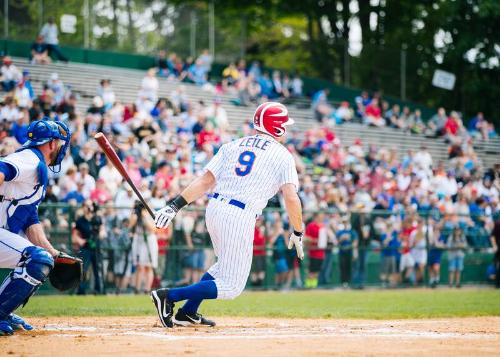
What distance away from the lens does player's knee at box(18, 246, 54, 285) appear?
28.1ft

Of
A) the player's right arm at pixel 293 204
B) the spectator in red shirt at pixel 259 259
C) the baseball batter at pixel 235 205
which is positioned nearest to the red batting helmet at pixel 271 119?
the baseball batter at pixel 235 205

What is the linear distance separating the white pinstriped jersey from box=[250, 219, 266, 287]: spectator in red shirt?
9.98 metres

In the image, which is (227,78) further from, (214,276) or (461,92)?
(214,276)

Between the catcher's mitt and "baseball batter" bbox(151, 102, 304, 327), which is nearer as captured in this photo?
"baseball batter" bbox(151, 102, 304, 327)

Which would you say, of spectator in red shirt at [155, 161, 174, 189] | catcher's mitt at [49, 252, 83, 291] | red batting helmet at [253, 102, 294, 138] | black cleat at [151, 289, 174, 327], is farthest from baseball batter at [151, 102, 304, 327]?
spectator in red shirt at [155, 161, 174, 189]

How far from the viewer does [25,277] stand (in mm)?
8578

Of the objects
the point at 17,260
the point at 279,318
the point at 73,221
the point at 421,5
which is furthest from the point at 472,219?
the point at 421,5

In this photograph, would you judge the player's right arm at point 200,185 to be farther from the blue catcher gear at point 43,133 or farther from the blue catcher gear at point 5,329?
the blue catcher gear at point 5,329

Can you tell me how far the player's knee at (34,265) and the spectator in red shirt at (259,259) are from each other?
1078 cm

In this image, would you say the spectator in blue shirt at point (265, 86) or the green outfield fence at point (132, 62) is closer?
the green outfield fence at point (132, 62)

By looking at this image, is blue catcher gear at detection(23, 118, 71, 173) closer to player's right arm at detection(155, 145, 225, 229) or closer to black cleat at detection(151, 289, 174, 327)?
player's right arm at detection(155, 145, 225, 229)

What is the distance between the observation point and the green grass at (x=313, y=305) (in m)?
12.6

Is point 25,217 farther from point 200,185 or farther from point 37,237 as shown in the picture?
point 200,185

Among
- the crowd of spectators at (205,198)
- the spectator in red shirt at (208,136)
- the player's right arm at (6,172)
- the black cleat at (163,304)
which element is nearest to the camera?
the player's right arm at (6,172)
